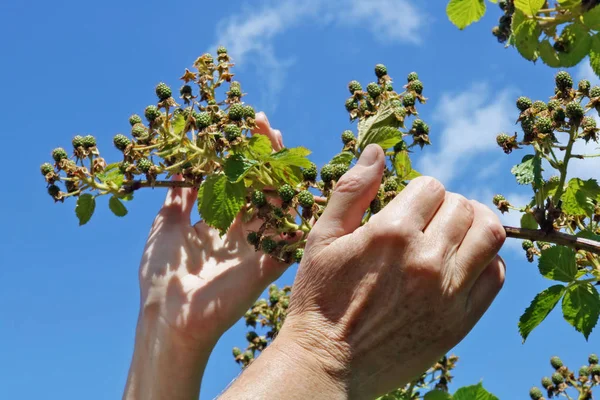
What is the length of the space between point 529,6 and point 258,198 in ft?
5.52

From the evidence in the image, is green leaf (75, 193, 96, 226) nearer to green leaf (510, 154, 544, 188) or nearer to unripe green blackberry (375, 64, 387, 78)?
unripe green blackberry (375, 64, 387, 78)

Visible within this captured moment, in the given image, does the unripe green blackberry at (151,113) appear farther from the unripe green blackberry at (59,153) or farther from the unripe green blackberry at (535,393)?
the unripe green blackberry at (535,393)

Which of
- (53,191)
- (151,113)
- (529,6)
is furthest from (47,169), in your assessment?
(529,6)

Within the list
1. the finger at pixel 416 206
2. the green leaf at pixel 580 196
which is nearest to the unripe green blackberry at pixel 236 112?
the finger at pixel 416 206

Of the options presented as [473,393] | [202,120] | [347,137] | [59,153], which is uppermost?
[59,153]

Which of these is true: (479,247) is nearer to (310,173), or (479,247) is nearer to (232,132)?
(310,173)

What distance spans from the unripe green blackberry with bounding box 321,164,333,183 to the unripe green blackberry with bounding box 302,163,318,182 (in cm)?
12

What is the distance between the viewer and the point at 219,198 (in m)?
3.71

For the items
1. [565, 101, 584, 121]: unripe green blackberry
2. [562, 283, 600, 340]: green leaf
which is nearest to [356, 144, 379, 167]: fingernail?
[565, 101, 584, 121]: unripe green blackberry

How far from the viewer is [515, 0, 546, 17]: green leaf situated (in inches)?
141

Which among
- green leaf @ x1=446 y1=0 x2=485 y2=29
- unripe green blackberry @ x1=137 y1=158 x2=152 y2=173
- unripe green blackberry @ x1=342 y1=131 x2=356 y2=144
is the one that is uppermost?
green leaf @ x1=446 y1=0 x2=485 y2=29

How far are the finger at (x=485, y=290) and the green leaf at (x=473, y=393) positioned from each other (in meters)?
1.45

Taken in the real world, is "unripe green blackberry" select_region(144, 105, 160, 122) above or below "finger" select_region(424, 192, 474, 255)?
above

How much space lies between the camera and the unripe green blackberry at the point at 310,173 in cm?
350
